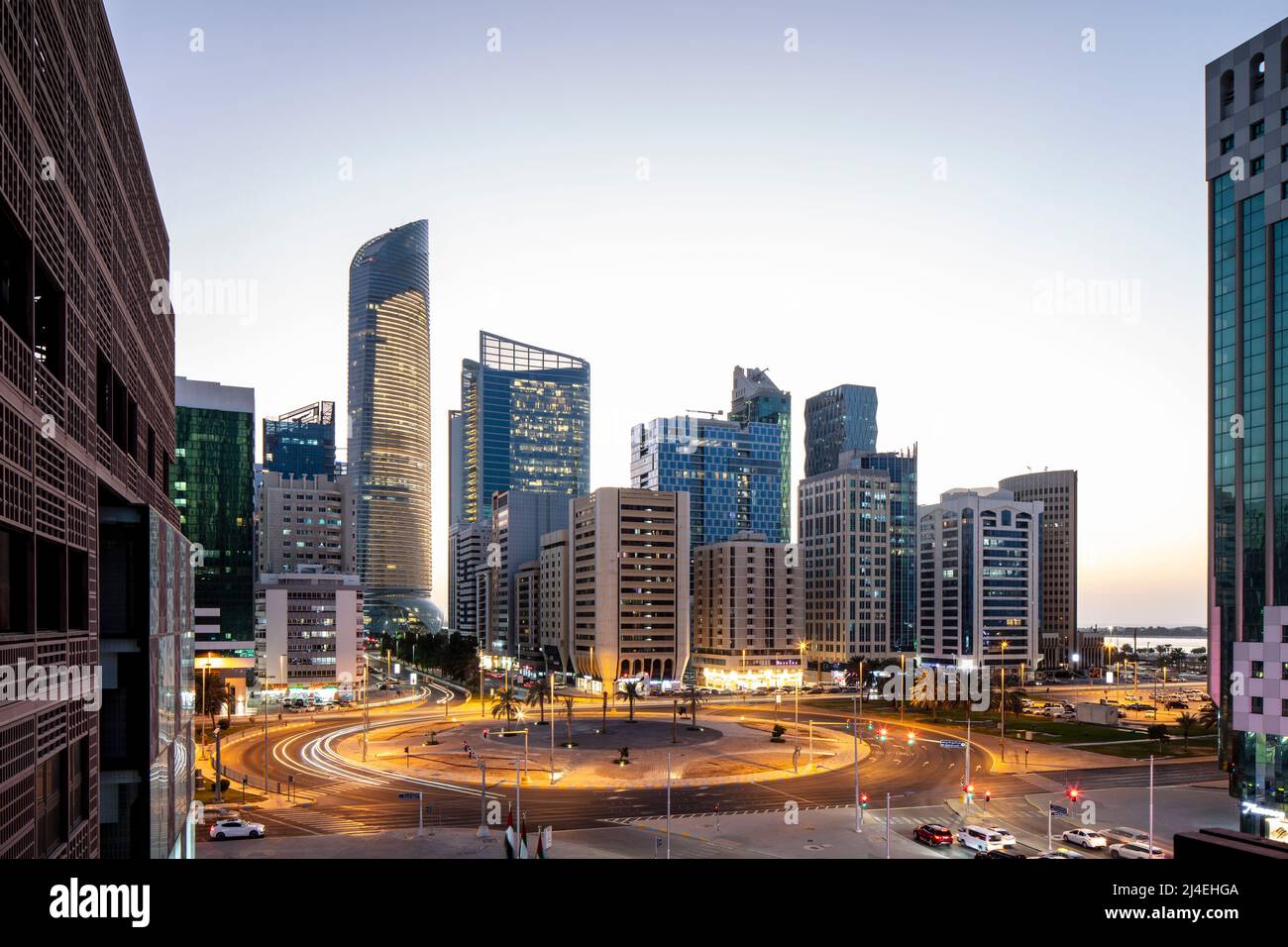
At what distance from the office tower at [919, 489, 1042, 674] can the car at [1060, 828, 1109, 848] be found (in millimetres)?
141577

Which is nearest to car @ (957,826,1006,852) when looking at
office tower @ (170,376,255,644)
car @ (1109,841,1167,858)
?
car @ (1109,841,1167,858)

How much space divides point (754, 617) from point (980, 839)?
12321cm

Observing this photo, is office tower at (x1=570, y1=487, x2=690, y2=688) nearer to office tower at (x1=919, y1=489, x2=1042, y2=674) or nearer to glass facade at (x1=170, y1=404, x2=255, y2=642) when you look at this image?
glass facade at (x1=170, y1=404, x2=255, y2=642)

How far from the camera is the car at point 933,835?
52094 mm

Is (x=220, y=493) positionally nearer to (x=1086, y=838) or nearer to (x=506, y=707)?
(x=506, y=707)

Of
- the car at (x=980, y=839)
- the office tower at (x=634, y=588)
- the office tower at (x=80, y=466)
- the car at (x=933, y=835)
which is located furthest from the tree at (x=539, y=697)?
the office tower at (x=80, y=466)

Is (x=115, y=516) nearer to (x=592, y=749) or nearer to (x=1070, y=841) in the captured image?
(x=1070, y=841)

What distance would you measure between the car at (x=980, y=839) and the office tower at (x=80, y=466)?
40.7 meters


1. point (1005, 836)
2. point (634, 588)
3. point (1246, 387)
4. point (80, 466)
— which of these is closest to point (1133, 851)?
point (1005, 836)

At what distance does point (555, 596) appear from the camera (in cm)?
18675
